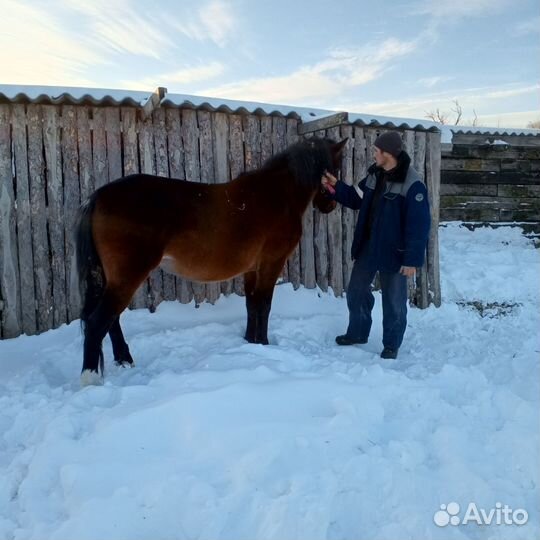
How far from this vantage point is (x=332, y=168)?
15.7ft

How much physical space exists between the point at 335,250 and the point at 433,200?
151 cm

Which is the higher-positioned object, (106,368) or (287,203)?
(287,203)

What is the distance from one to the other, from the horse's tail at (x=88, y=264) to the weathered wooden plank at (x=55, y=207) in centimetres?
115

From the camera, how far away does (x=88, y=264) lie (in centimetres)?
374

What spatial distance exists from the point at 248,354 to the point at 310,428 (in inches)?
51.8

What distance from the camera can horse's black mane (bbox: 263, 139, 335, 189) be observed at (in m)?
4.60

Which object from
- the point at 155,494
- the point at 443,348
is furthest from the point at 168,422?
the point at 443,348

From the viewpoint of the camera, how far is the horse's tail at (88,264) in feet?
12.1

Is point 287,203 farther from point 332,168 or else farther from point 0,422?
point 0,422

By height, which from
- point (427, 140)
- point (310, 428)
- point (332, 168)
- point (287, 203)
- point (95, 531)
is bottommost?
point (95, 531)

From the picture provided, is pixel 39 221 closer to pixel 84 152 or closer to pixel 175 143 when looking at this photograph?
pixel 84 152

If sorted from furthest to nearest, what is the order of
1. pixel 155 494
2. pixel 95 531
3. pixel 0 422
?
1. pixel 0 422
2. pixel 155 494
3. pixel 95 531

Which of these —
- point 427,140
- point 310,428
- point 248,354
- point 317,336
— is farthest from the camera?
point 427,140

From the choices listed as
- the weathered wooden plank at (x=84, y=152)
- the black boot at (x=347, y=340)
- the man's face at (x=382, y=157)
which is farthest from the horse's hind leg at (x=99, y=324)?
the man's face at (x=382, y=157)
